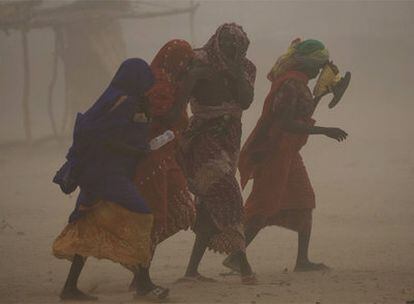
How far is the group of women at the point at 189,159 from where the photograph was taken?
4910mm

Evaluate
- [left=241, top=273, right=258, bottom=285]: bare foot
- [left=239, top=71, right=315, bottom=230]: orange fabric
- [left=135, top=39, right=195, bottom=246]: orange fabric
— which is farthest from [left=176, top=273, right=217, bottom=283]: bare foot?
[left=239, top=71, right=315, bottom=230]: orange fabric

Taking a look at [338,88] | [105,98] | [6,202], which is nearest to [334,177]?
[6,202]

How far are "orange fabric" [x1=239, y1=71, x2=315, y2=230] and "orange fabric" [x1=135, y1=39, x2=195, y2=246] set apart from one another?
1108mm

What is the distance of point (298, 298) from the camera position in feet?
17.0

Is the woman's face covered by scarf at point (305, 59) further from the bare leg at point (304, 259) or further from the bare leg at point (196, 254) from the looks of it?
the bare leg at point (196, 254)

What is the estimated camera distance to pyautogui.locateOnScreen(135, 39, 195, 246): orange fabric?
5.16m

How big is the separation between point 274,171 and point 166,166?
1.42 m

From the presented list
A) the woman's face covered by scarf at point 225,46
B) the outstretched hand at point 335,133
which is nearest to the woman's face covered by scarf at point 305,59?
the outstretched hand at point 335,133

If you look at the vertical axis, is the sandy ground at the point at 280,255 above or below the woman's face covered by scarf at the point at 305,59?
below

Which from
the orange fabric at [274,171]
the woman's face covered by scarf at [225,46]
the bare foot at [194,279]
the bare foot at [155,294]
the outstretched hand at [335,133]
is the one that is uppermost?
the woman's face covered by scarf at [225,46]

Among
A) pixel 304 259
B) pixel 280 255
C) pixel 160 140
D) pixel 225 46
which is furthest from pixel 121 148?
pixel 280 255

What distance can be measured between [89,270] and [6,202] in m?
4.67

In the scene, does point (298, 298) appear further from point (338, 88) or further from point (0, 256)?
point (0, 256)

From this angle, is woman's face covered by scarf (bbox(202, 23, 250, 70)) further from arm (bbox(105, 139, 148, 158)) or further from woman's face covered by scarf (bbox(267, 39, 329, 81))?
arm (bbox(105, 139, 148, 158))
